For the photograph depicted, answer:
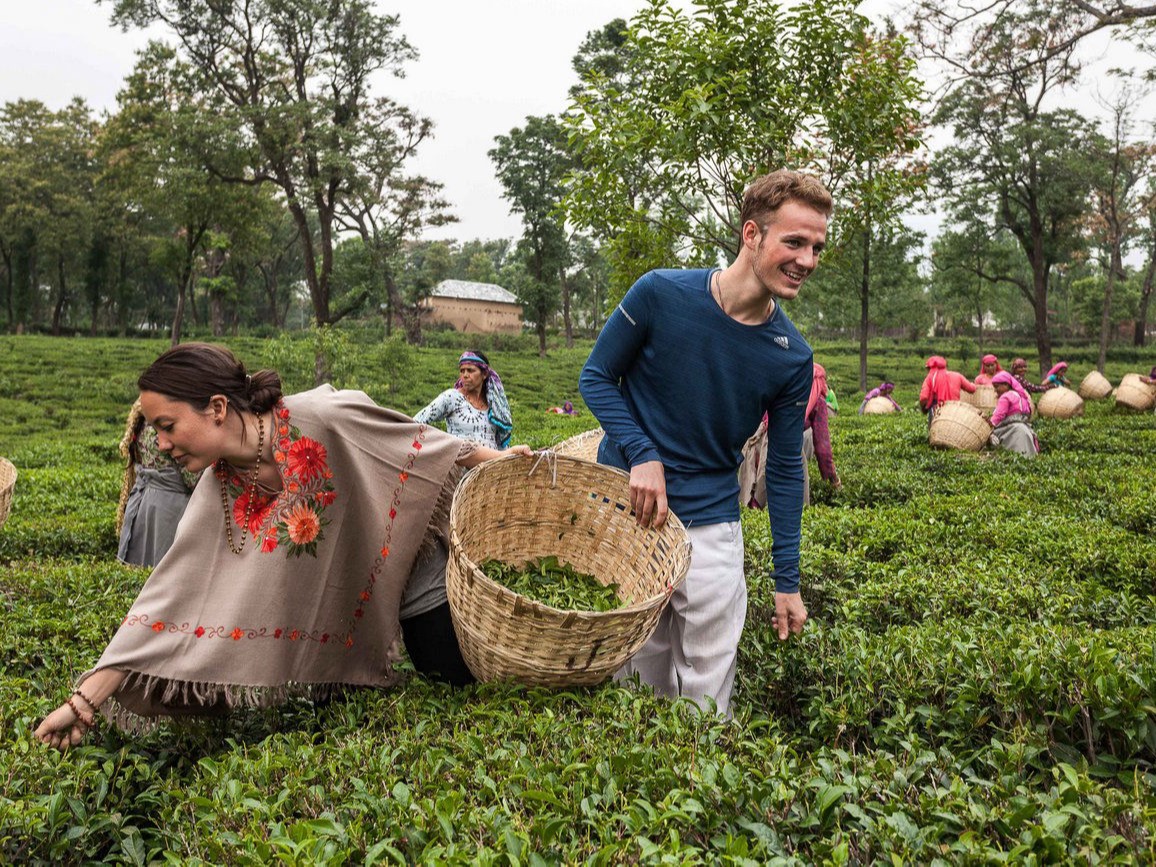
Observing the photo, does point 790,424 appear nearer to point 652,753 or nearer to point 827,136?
point 652,753

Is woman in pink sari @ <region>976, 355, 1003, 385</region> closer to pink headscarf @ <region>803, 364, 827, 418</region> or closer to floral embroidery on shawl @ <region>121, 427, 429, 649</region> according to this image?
pink headscarf @ <region>803, 364, 827, 418</region>

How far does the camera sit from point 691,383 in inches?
106

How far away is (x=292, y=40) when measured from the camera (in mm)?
22797

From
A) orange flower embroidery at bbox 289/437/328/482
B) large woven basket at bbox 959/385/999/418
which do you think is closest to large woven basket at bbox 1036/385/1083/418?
large woven basket at bbox 959/385/999/418

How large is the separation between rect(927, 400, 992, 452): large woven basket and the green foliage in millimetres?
9582

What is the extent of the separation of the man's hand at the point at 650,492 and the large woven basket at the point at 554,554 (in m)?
0.05

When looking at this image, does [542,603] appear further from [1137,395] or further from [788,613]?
[1137,395]

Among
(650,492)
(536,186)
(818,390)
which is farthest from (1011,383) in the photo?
(536,186)

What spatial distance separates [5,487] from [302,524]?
10.5 feet

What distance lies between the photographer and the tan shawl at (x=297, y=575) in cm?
241

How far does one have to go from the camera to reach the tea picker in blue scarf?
6844 mm

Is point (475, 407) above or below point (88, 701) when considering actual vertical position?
above

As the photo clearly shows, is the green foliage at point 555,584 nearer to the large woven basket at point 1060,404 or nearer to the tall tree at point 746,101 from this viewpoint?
the tall tree at point 746,101

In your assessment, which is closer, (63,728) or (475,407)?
(63,728)
